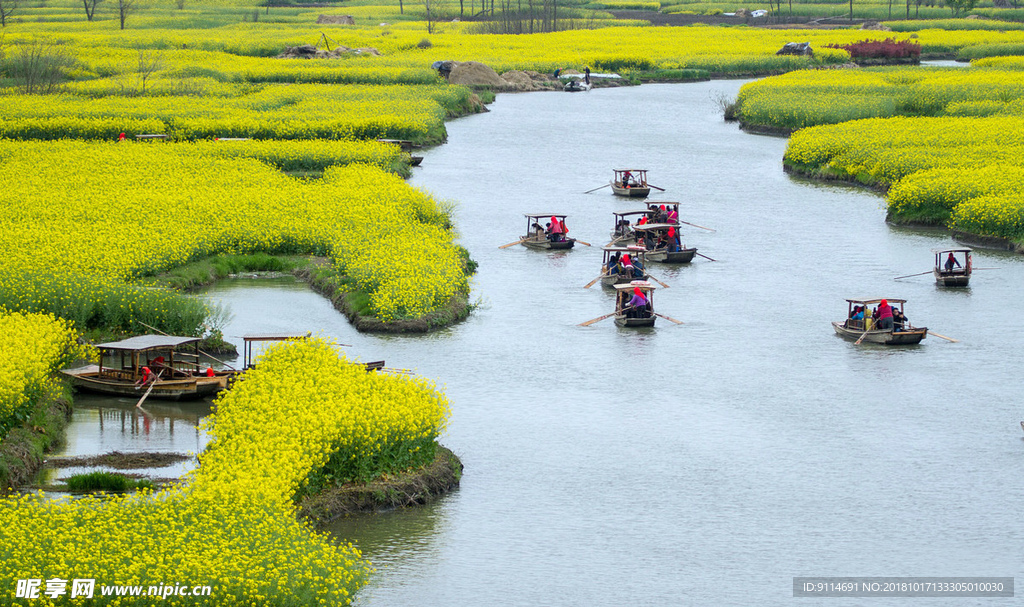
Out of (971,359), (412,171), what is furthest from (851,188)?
(971,359)

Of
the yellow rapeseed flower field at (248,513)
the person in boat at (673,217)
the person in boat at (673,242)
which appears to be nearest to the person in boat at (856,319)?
the person in boat at (673,242)

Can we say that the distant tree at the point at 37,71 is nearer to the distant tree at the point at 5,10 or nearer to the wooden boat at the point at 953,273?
the distant tree at the point at 5,10

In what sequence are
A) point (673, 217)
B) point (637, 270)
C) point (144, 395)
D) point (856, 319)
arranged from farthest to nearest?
point (673, 217) < point (637, 270) < point (856, 319) < point (144, 395)

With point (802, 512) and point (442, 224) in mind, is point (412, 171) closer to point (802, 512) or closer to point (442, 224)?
point (442, 224)

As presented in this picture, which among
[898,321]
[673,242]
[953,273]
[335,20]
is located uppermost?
[335,20]

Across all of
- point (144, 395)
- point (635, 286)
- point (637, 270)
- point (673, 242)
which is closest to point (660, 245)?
point (673, 242)

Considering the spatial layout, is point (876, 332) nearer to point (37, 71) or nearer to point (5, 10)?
point (37, 71)
